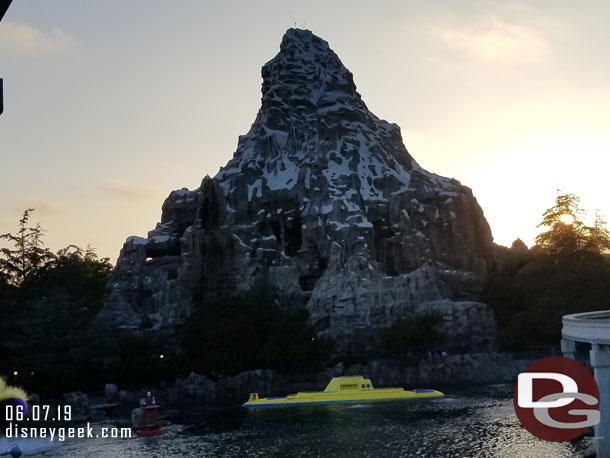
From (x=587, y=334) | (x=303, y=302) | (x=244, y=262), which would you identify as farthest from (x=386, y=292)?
(x=587, y=334)

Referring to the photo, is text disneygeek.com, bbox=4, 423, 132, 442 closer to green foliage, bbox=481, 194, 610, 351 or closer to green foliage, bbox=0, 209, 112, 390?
green foliage, bbox=0, 209, 112, 390

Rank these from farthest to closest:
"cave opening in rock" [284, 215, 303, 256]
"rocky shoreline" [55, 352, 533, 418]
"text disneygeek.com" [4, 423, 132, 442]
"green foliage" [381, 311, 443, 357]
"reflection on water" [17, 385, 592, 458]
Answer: "cave opening in rock" [284, 215, 303, 256], "green foliage" [381, 311, 443, 357], "rocky shoreline" [55, 352, 533, 418], "text disneygeek.com" [4, 423, 132, 442], "reflection on water" [17, 385, 592, 458]

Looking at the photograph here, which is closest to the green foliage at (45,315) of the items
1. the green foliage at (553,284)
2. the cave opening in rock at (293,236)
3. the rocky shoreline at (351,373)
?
the rocky shoreline at (351,373)

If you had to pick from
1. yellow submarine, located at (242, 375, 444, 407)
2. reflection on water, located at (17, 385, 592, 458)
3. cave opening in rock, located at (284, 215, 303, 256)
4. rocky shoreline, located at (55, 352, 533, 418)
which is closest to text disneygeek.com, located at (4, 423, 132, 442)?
reflection on water, located at (17, 385, 592, 458)

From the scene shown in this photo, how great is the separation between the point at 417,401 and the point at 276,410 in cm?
1135

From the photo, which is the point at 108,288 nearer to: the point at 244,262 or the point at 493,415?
the point at 244,262

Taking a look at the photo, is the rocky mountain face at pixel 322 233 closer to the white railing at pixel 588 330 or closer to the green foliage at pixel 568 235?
the green foliage at pixel 568 235

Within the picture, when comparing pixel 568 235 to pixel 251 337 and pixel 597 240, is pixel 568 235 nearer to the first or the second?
pixel 597 240

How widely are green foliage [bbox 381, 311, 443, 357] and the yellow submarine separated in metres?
14.3

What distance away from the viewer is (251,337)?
276 feet

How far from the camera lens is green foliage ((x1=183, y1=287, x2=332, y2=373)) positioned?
7631 centimetres

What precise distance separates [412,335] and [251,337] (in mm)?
17957

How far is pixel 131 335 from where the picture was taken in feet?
257

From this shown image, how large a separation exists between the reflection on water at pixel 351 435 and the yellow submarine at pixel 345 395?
8.50 feet
